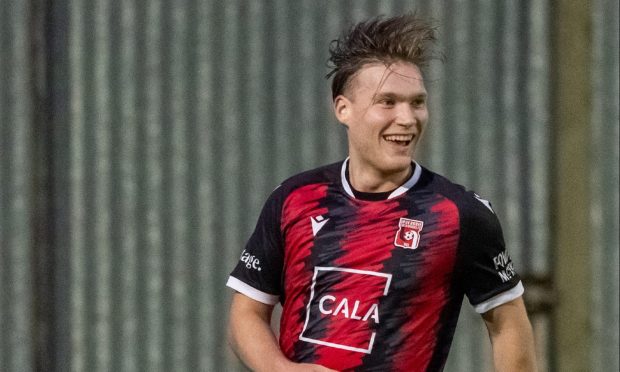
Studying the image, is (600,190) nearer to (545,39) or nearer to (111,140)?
(545,39)

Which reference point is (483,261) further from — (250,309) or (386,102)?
(250,309)

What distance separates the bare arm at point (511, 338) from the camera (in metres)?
3.46

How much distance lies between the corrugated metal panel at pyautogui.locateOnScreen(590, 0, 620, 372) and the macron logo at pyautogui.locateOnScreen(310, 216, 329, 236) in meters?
2.53

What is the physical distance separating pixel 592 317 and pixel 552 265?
288 millimetres

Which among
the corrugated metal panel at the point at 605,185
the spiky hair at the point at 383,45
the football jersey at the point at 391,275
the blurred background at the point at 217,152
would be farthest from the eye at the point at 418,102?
the corrugated metal panel at the point at 605,185

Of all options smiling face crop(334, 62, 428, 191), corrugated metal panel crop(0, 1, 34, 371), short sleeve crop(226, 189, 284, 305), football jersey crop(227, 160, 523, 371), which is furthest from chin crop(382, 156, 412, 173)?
corrugated metal panel crop(0, 1, 34, 371)

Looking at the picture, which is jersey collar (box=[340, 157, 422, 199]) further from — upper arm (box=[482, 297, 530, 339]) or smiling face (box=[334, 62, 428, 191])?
upper arm (box=[482, 297, 530, 339])

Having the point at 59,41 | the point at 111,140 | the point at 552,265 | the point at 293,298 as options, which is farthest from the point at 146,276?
the point at 293,298

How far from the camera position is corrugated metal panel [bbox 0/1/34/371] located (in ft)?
19.6

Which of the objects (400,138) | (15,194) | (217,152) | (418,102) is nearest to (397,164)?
(400,138)

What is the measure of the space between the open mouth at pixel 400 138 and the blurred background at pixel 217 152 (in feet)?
7.80

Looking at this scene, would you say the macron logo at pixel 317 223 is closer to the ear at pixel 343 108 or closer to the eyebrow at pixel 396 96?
the ear at pixel 343 108

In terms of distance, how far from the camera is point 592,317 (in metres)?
5.82

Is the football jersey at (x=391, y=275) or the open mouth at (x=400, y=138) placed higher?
the open mouth at (x=400, y=138)
